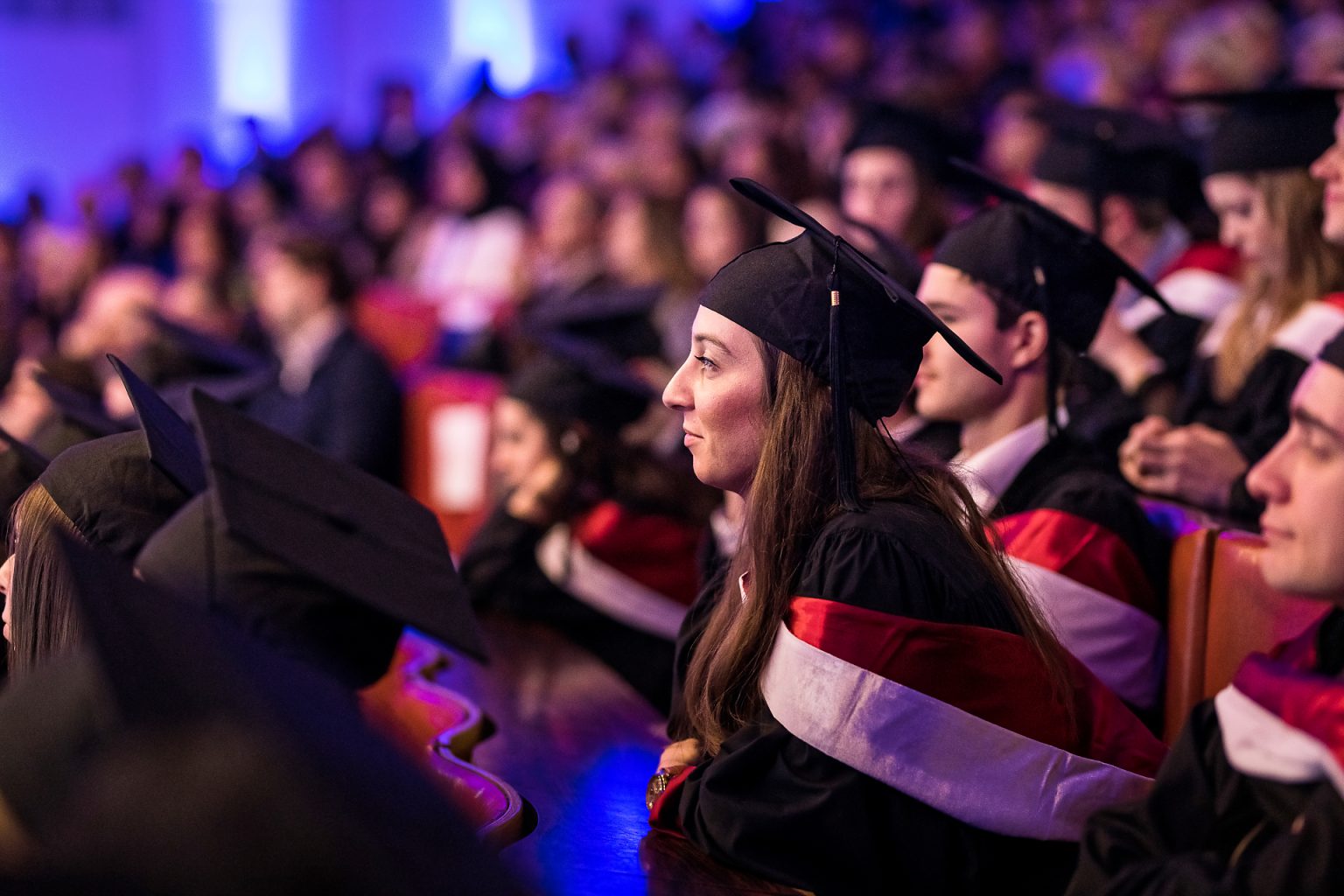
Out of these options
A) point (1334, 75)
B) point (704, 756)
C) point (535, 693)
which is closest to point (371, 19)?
point (1334, 75)

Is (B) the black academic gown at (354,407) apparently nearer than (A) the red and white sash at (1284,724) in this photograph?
No

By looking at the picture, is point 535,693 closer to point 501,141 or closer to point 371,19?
point 501,141

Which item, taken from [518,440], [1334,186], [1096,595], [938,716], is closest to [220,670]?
[938,716]

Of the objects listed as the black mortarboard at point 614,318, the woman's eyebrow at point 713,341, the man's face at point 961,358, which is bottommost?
the black mortarboard at point 614,318

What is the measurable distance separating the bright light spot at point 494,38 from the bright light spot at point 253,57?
1.69 m

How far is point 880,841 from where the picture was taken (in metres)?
2.09

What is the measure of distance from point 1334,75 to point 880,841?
3666mm

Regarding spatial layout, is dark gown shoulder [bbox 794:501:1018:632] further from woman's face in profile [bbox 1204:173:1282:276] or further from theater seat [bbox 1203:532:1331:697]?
woman's face in profile [bbox 1204:173:1282:276]

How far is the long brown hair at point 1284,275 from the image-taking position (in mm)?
3586

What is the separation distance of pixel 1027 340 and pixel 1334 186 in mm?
834

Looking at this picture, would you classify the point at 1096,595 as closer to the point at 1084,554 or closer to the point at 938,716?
the point at 1084,554

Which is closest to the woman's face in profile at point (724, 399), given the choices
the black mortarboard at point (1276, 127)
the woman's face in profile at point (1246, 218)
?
the black mortarboard at point (1276, 127)

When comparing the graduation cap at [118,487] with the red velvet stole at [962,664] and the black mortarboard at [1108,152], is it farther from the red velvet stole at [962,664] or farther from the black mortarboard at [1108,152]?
the black mortarboard at [1108,152]

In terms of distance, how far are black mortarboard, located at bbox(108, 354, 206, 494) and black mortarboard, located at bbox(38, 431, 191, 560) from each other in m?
0.02
